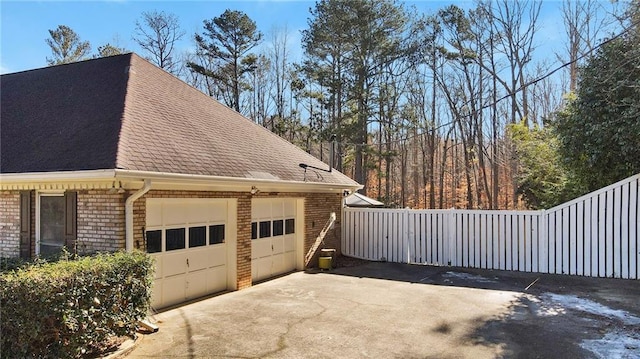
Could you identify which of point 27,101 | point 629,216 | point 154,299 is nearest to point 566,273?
point 629,216

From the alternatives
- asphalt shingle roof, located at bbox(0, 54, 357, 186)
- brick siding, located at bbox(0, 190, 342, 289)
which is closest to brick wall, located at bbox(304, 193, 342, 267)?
asphalt shingle roof, located at bbox(0, 54, 357, 186)

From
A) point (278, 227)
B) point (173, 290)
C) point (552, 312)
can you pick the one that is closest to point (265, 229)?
point (278, 227)

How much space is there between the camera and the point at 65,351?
15.6 feet

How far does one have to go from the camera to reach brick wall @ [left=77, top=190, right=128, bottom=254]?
21.7 ft

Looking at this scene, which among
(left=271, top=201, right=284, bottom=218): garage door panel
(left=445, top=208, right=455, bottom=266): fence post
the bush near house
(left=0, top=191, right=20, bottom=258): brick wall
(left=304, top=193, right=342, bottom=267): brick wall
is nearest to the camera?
the bush near house

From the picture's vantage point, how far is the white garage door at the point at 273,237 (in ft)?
33.6

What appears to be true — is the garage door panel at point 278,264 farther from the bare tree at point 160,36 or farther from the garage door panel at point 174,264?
the bare tree at point 160,36

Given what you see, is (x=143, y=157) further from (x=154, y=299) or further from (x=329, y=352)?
(x=329, y=352)

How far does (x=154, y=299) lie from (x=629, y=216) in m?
10.5

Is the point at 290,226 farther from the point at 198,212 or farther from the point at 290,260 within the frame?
the point at 198,212

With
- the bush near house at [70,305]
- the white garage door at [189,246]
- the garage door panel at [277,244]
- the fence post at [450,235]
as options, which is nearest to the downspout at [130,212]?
the white garage door at [189,246]

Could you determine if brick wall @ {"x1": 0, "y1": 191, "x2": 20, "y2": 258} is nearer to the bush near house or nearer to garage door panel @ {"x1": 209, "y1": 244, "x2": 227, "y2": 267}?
the bush near house

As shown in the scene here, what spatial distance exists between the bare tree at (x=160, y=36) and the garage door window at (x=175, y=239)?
70.5 feet

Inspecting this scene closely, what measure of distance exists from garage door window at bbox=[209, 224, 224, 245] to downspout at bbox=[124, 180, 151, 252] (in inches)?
85.2
